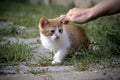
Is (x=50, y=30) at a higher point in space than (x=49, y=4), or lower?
lower

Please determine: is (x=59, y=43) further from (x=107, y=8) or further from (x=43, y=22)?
(x=107, y=8)

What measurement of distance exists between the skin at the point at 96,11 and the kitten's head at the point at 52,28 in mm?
168

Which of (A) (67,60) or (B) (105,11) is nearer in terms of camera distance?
(B) (105,11)

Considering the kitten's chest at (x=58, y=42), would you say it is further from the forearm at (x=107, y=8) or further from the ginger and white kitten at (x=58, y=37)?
the forearm at (x=107, y=8)

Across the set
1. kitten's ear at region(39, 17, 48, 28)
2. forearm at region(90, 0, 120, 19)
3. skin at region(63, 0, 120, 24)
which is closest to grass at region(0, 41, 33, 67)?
kitten's ear at region(39, 17, 48, 28)

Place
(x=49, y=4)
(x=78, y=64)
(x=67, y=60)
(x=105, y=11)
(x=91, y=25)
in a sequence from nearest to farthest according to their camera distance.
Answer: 1. (x=105, y=11)
2. (x=78, y=64)
3. (x=67, y=60)
4. (x=91, y=25)
5. (x=49, y=4)

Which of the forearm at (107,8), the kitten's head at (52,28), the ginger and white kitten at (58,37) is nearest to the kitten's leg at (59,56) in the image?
the ginger and white kitten at (58,37)

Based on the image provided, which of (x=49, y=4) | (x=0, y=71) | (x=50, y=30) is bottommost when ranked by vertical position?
(x=0, y=71)

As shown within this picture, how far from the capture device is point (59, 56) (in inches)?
171

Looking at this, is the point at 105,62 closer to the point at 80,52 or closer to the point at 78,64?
the point at 78,64

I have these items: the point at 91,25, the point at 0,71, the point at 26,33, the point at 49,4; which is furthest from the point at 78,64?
the point at 49,4

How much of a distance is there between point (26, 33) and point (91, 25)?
1213mm

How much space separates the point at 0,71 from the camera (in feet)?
12.8

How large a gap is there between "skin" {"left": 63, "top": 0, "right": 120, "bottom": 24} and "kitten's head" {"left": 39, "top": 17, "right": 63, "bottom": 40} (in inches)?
6.6
